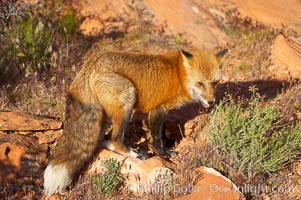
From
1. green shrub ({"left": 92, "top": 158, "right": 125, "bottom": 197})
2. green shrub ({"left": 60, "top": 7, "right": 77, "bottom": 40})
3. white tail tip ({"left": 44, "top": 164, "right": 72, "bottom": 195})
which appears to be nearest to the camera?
white tail tip ({"left": 44, "top": 164, "right": 72, "bottom": 195})

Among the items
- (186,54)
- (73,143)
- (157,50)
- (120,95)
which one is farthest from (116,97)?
(157,50)

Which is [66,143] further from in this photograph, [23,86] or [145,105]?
[23,86]

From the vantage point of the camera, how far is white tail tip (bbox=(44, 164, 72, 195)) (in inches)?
219

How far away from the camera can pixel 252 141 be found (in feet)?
20.1

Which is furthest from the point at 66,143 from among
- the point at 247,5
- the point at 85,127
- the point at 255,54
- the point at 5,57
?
the point at 247,5

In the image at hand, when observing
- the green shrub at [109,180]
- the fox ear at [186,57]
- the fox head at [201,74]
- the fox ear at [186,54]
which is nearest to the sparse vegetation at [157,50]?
the green shrub at [109,180]

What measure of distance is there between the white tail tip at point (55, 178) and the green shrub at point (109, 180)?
0.40m

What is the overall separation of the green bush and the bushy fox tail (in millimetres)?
1667

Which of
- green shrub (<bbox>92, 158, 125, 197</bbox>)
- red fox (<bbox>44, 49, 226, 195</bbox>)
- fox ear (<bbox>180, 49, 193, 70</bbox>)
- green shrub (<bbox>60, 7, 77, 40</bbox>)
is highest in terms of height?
fox ear (<bbox>180, 49, 193, 70</bbox>)

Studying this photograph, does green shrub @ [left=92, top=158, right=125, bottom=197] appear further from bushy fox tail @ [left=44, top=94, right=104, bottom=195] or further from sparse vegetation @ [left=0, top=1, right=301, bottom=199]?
bushy fox tail @ [left=44, top=94, right=104, bottom=195]

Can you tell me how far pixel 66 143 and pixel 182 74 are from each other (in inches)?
85.2

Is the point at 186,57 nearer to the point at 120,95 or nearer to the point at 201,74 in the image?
the point at 201,74

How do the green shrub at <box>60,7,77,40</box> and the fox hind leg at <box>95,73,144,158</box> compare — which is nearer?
the fox hind leg at <box>95,73,144,158</box>

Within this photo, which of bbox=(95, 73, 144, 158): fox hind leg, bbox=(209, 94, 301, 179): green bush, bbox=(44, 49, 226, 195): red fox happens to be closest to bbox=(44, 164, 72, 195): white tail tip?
bbox=(44, 49, 226, 195): red fox
